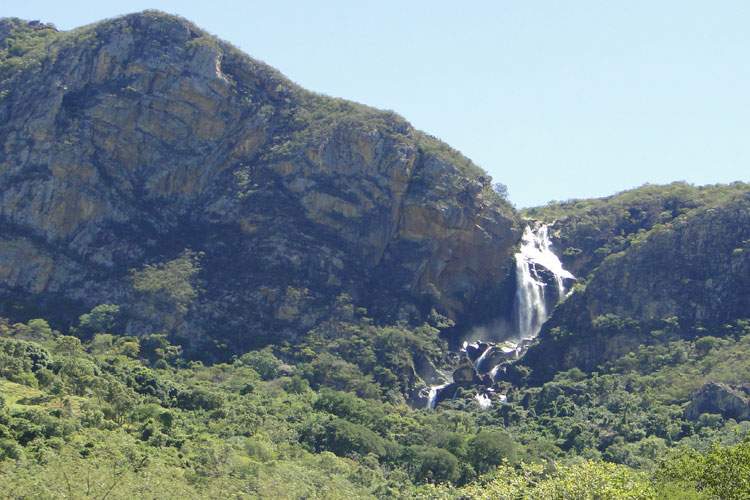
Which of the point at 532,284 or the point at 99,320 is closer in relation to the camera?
the point at 99,320

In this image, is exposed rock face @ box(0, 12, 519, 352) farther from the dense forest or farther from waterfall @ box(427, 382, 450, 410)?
waterfall @ box(427, 382, 450, 410)

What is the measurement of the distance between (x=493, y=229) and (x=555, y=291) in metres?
9.76

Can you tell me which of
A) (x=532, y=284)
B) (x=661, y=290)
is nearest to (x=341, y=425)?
(x=661, y=290)

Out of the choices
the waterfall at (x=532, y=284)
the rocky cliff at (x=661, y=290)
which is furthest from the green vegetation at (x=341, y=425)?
the waterfall at (x=532, y=284)

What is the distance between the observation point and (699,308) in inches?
3465

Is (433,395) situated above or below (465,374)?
below

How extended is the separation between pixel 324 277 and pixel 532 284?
78.0ft

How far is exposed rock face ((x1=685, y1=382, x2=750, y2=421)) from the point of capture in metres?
69.8

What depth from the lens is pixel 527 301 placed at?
9856cm

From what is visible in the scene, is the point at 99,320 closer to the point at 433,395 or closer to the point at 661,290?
the point at 433,395

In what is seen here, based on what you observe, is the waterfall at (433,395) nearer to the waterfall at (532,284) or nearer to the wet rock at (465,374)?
the wet rock at (465,374)

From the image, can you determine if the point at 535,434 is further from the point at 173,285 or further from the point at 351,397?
the point at 173,285

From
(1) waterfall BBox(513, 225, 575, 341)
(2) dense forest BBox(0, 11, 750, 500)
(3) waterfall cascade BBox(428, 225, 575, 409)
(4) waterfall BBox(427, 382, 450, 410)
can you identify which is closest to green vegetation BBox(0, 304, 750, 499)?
(2) dense forest BBox(0, 11, 750, 500)

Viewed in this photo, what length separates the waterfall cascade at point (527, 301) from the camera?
92188mm
